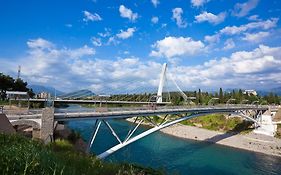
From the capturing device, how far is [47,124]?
17.8 m

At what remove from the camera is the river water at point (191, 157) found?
108ft

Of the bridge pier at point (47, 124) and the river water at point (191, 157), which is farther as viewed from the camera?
the river water at point (191, 157)

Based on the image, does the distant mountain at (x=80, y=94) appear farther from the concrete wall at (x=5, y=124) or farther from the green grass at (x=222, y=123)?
the concrete wall at (x=5, y=124)

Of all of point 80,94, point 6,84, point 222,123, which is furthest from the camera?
point 222,123

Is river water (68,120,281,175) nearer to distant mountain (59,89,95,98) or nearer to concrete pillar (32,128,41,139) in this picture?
concrete pillar (32,128,41,139)

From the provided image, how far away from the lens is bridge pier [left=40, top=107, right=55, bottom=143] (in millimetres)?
17389

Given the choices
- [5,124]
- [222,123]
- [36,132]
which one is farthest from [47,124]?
[222,123]

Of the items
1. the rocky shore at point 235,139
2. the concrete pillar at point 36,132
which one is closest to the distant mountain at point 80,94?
the rocky shore at point 235,139

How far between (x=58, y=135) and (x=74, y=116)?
1.91 meters

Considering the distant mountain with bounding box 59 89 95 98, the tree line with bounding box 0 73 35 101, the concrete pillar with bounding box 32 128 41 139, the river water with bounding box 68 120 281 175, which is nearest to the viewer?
the concrete pillar with bounding box 32 128 41 139

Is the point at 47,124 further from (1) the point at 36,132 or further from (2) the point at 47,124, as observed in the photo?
(1) the point at 36,132

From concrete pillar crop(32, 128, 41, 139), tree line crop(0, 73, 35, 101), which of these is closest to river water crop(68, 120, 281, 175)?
concrete pillar crop(32, 128, 41, 139)

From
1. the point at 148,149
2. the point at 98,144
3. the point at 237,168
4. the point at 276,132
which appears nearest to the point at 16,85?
the point at 98,144

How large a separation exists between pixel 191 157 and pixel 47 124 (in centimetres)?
2532
